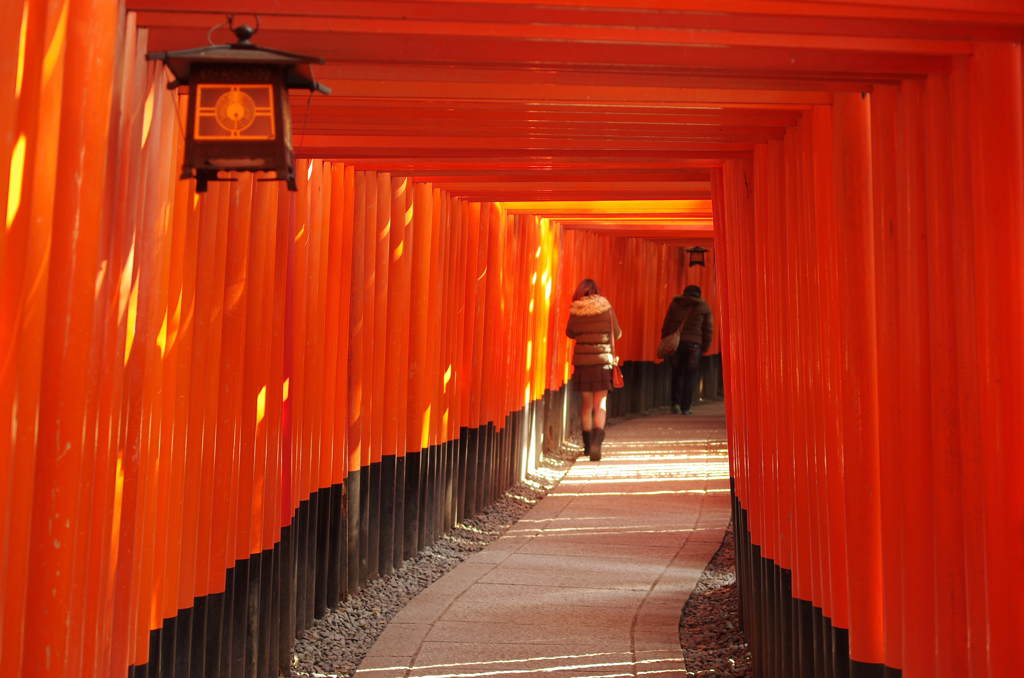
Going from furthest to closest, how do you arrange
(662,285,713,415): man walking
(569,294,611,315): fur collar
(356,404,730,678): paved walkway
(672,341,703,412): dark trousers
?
(672,341,703,412): dark trousers
(662,285,713,415): man walking
(569,294,611,315): fur collar
(356,404,730,678): paved walkway

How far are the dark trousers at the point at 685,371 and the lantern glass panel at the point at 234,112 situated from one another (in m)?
14.5

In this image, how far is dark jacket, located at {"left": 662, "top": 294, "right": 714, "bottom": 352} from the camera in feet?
52.7

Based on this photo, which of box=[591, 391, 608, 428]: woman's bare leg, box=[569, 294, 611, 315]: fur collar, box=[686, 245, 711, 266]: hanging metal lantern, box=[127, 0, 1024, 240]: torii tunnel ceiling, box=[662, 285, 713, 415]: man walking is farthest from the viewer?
box=[686, 245, 711, 266]: hanging metal lantern

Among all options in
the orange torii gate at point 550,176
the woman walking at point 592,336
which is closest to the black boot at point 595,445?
the woman walking at point 592,336

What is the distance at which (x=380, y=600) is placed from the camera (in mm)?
7152

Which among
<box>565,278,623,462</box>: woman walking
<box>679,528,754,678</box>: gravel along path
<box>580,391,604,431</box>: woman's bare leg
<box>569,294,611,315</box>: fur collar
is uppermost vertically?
<box>569,294,611,315</box>: fur collar

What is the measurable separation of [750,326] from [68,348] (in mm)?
3769

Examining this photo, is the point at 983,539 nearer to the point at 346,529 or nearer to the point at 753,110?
the point at 753,110

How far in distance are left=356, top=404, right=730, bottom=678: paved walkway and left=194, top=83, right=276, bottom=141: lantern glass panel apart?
339cm

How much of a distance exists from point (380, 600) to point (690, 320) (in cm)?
1067

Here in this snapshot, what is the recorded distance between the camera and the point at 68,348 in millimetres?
2977

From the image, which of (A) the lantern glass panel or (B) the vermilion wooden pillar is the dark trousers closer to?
(B) the vermilion wooden pillar

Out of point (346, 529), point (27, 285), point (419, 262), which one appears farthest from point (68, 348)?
point (419, 262)

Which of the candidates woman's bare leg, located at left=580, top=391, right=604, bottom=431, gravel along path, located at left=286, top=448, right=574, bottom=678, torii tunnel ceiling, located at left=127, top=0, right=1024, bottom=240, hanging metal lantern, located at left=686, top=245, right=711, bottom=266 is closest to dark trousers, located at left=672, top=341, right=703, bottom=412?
hanging metal lantern, located at left=686, top=245, right=711, bottom=266
